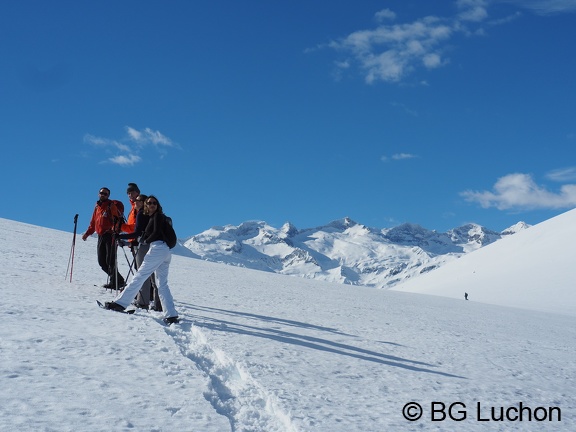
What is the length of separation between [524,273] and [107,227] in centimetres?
4705

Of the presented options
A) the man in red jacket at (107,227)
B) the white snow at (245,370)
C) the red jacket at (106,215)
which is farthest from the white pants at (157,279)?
the red jacket at (106,215)

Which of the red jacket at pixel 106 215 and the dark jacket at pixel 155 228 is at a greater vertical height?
the red jacket at pixel 106 215

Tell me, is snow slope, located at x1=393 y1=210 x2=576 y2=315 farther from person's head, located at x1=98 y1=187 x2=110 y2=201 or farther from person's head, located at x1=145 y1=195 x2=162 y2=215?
person's head, located at x1=145 y1=195 x2=162 y2=215

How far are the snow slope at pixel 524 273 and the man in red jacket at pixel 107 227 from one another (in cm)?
3360

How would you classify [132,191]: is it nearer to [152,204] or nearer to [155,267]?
[152,204]

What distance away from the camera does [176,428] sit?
411 centimetres

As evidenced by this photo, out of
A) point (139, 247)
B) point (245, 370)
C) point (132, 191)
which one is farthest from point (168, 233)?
point (245, 370)

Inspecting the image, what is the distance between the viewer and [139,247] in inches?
375

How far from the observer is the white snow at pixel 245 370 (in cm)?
446

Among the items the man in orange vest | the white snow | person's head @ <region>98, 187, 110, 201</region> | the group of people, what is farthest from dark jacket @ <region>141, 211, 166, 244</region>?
person's head @ <region>98, 187, 110, 201</region>

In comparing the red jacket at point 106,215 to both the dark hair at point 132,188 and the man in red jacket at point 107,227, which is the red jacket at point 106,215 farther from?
the dark hair at point 132,188

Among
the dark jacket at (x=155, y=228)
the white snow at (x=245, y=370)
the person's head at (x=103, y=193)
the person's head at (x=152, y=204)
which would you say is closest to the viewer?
the white snow at (x=245, y=370)

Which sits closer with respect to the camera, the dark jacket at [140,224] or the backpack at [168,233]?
the backpack at [168,233]

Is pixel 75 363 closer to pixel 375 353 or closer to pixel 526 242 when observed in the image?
pixel 375 353
